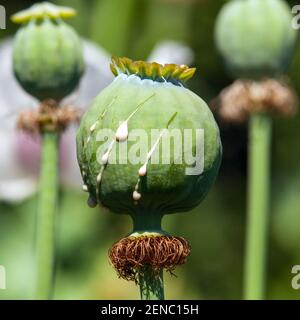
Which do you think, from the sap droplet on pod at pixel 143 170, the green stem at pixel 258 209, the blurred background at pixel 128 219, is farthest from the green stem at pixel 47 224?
the blurred background at pixel 128 219

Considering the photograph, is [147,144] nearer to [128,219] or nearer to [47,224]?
[47,224]

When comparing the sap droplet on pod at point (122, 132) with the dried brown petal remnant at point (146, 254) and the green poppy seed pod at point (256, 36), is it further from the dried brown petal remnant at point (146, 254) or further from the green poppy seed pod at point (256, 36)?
the green poppy seed pod at point (256, 36)

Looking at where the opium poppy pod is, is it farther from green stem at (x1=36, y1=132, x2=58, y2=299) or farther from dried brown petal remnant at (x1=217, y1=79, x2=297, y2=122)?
dried brown petal remnant at (x1=217, y1=79, x2=297, y2=122)

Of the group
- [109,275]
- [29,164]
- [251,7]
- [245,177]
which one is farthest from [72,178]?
[245,177]

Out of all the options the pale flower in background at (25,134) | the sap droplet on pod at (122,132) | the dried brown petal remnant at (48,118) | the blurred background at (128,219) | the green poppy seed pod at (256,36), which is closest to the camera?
the sap droplet on pod at (122,132)

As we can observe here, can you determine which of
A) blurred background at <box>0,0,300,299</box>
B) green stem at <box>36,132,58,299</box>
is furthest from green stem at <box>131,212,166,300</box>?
blurred background at <box>0,0,300,299</box>
